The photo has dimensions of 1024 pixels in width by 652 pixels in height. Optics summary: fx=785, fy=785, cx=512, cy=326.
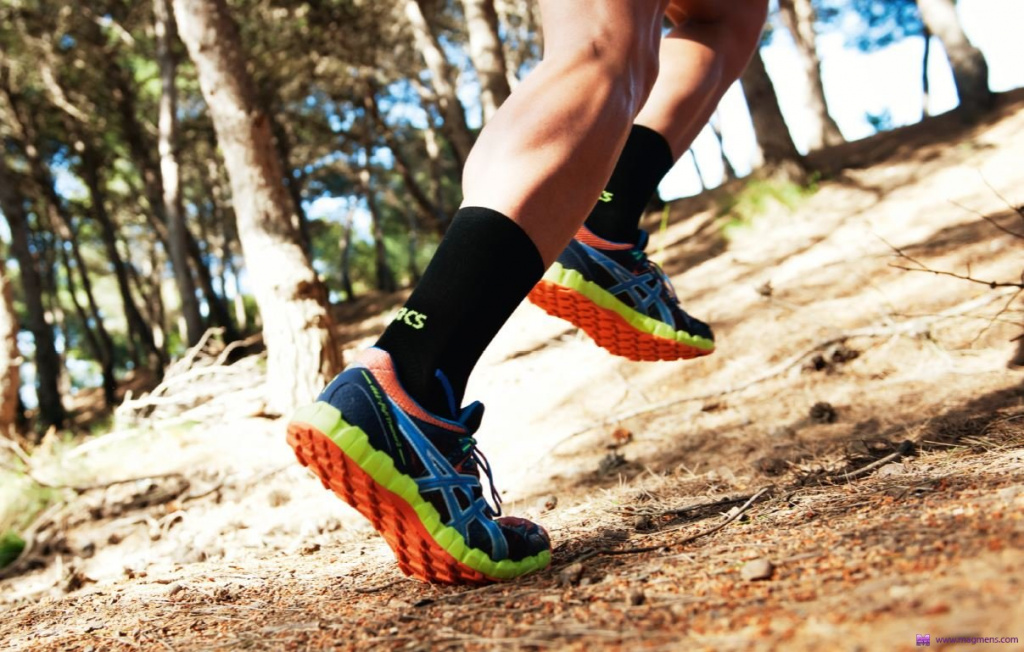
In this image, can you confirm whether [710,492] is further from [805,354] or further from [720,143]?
[720,143]

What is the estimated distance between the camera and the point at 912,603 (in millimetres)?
771

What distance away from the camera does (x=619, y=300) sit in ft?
5.74

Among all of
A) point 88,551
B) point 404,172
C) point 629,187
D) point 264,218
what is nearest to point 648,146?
point 629,187

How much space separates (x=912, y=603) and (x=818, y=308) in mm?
3717

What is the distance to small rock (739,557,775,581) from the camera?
1.00m

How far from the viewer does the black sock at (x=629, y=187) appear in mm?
1804

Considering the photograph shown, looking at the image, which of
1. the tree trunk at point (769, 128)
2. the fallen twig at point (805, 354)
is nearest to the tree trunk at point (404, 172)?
the tree trunk at point (769, 128)

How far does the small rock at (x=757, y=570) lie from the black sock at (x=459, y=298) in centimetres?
→ 52

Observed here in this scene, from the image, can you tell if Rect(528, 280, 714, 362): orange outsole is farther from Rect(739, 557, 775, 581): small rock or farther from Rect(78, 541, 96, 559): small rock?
→ Rect(78, 541, 96, 559): small rock

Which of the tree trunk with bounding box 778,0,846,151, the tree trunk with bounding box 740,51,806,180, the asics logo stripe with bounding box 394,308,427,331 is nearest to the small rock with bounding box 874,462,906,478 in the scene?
the asics logo stripe with bounding box 394,308,427,331

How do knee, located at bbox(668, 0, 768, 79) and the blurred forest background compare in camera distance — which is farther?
the blurred forest background

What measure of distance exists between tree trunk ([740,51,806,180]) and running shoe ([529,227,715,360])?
19.9 ft

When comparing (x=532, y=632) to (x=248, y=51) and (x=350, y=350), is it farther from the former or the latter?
(x=248, y=51)

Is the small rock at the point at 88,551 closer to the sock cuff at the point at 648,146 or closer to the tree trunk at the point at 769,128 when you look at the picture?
the sock cuff at the point at 648,146
